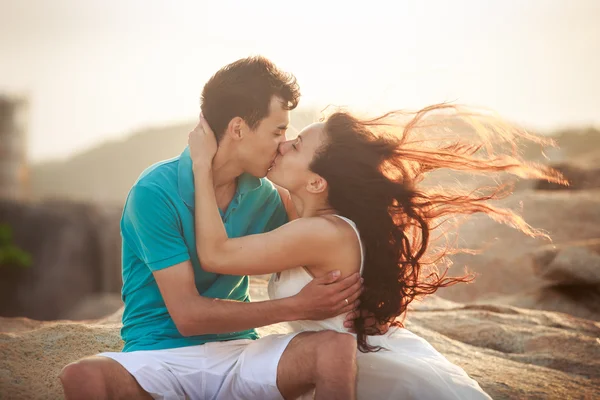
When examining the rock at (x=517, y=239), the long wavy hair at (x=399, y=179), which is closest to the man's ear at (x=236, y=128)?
the long wavy hair at (x=399, y=179)

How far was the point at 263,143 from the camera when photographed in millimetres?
3986

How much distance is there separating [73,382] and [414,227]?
6.88 feet

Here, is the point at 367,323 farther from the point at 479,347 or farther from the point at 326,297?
the point at 479,347

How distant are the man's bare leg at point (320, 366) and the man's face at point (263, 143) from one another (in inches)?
41.8

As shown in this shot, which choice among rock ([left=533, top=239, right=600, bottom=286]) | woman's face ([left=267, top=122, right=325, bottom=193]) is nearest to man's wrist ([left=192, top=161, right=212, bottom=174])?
woman's face ([left=267, top=122, right=325, bottom=193])

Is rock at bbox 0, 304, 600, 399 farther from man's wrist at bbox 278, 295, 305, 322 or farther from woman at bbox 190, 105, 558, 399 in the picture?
man's wrist at bbox 278, 295, 305, 322

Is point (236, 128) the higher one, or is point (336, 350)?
point (236, 128)

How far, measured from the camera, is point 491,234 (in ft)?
30.1

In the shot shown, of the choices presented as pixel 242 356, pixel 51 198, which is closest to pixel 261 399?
pixel 242 356

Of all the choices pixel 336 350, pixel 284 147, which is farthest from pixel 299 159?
pixel 336 350

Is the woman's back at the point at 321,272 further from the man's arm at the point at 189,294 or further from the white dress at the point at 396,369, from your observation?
the man's arm at the point at 189,294

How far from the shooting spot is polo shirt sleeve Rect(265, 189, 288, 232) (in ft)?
14.1

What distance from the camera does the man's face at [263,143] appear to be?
3.97 m

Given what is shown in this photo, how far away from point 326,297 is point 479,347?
2.84m
